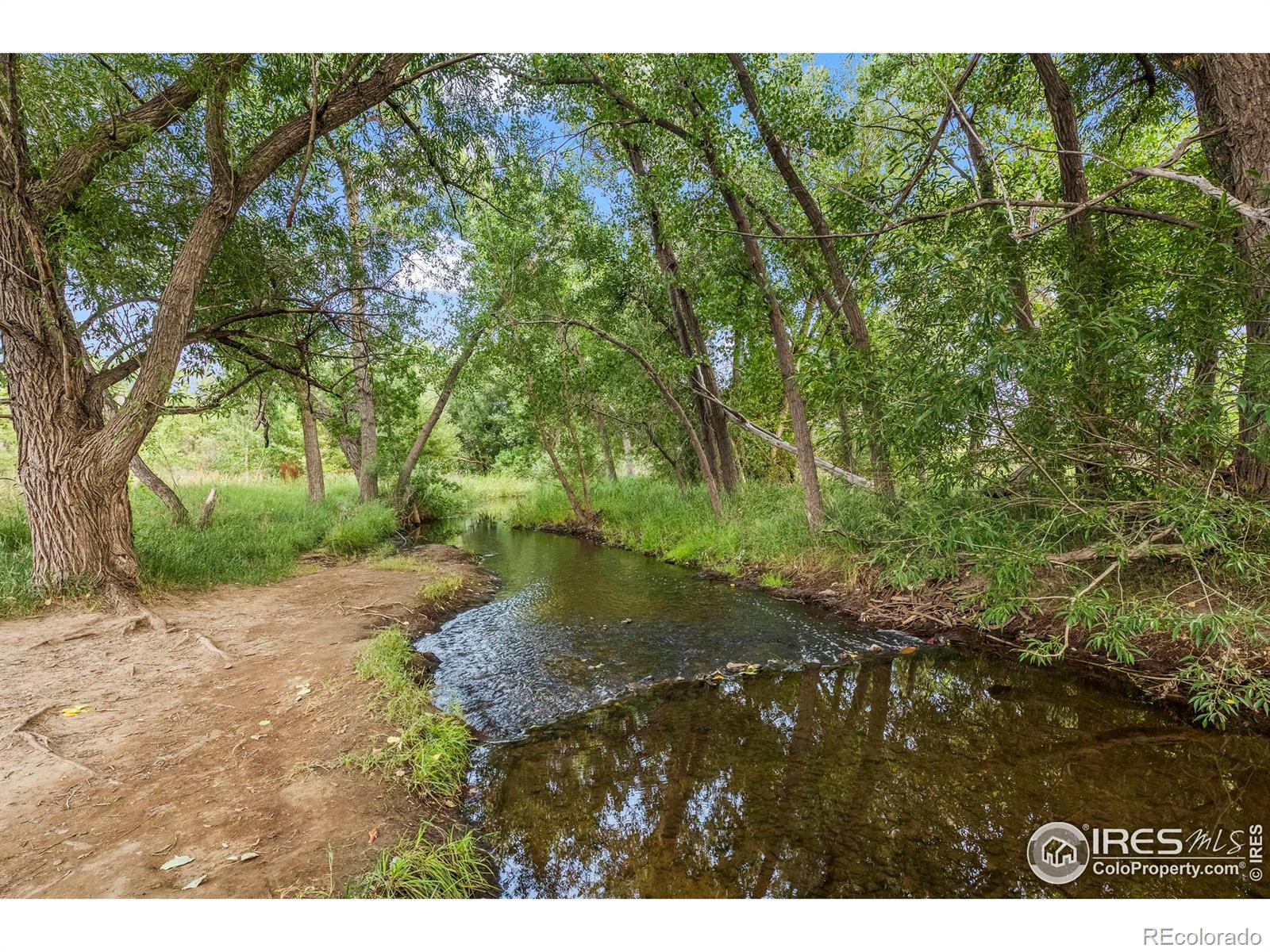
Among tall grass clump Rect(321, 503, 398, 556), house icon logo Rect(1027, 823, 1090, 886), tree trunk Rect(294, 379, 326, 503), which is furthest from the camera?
tree trunk Rect(294, 379, 326, 503)

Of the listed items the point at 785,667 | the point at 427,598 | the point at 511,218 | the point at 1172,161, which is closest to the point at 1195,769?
the point at 785,667

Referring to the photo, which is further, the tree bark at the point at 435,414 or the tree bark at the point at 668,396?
the tree bark at the point at 435,414

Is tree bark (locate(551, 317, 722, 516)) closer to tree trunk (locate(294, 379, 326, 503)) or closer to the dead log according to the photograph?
the dead log

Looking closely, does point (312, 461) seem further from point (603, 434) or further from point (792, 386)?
point (792, 386)

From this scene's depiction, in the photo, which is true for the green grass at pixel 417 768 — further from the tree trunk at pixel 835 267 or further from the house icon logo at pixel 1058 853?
the tree trunk at pixel 835 267

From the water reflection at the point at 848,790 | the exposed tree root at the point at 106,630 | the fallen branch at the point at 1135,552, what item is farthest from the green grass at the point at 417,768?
the fallen branch at the point at 1135,552

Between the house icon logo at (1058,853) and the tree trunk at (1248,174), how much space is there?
106 inches

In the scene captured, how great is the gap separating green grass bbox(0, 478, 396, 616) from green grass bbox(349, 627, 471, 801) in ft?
12.5

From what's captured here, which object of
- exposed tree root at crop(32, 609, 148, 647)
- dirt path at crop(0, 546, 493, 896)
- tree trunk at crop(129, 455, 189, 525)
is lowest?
dirt path at crop(0, 546, 493, 896)

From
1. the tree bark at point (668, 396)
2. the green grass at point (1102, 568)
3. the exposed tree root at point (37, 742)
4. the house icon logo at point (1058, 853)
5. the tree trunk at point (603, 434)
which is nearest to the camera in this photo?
the house icon logo at point (1058, 853)

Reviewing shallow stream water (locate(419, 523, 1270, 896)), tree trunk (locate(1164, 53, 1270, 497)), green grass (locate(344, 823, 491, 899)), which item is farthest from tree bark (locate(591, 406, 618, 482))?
green grass (locate(344, 823, 491, 899))

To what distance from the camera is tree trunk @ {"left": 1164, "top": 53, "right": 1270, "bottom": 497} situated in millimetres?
3451

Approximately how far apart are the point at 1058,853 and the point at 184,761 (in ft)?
15.9

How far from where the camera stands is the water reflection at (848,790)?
8.52 feet
